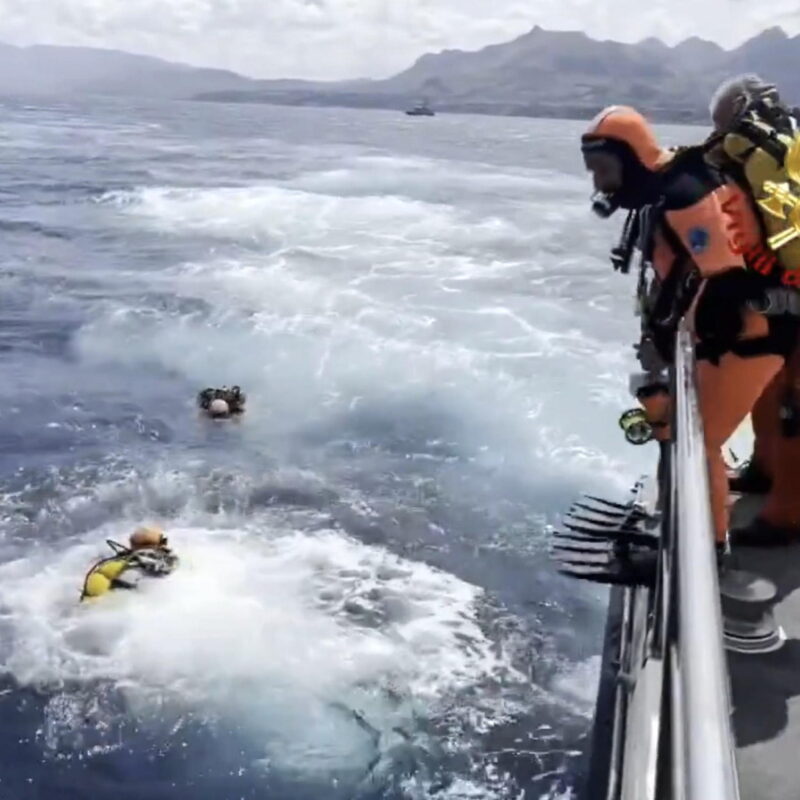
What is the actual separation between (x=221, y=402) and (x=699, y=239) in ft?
40.0

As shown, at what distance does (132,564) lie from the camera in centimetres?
1020

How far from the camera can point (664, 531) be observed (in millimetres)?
2643

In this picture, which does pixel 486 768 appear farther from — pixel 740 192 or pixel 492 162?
pixel 492 162

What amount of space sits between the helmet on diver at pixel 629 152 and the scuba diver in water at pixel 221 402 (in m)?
11.8

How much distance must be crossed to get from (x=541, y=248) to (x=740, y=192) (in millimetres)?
23335

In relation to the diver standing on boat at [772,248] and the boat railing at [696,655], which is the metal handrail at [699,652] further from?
the diver standing on boat at [772,248]

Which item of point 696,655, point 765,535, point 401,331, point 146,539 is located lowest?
point 146,539

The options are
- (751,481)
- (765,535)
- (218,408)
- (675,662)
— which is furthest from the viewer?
(218,408)

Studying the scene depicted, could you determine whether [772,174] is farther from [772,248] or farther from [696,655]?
[696,655]

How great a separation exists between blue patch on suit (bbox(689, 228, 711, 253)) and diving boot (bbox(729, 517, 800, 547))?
142 centimetres

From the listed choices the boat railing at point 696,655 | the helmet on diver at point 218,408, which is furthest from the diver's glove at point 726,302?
the helmet on diver at point 218,408

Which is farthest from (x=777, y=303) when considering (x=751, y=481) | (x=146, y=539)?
(x=146, y=539)

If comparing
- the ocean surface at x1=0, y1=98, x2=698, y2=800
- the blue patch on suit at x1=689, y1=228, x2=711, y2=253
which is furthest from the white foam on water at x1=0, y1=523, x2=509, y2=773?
the blue patch on suit at x1=689, y1=228, x2=711, y2=253

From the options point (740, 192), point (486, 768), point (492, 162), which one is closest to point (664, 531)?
point (740, 192)
